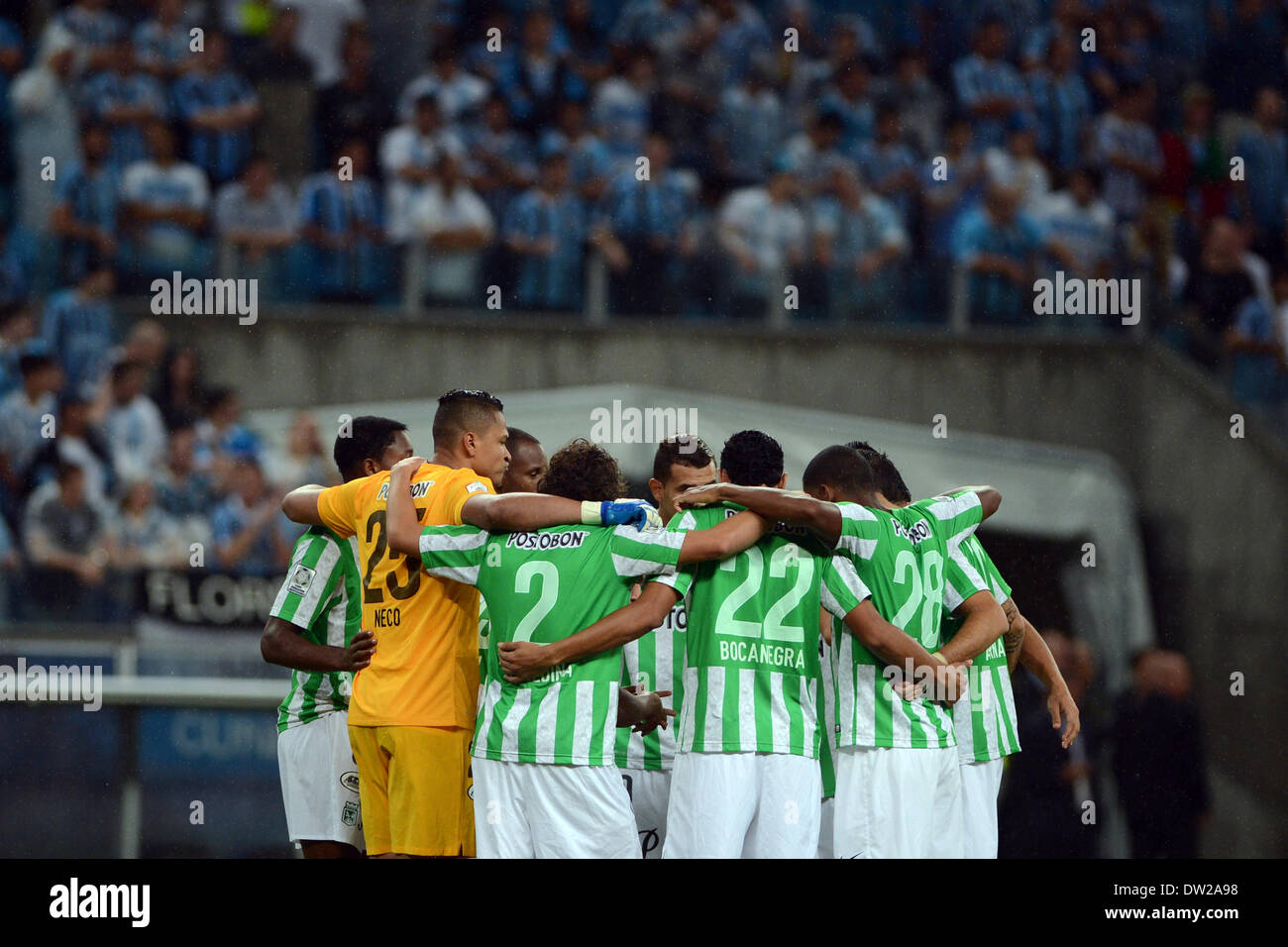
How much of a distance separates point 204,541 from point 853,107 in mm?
5169

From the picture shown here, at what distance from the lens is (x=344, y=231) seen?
990 cm

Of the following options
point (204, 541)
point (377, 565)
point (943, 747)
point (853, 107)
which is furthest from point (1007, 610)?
point (853, 107)

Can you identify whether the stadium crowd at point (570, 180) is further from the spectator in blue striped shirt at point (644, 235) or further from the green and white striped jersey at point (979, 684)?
the green and white striped jersey at point (979, 684)

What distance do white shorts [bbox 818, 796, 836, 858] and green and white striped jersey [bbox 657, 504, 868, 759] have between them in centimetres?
59

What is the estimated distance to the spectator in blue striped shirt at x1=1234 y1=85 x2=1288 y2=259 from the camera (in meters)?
10.8

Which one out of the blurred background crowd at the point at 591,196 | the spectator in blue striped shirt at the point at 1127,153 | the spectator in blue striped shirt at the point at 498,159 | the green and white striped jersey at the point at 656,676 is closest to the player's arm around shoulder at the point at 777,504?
the green and white striped jersey at the point at 656,676

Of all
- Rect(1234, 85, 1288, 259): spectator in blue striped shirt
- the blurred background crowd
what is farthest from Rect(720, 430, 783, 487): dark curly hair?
Rect(1234, 85, 1288, 259): spectator in blue striped shirt

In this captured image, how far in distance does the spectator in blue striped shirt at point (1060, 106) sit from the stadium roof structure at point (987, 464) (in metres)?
2.32

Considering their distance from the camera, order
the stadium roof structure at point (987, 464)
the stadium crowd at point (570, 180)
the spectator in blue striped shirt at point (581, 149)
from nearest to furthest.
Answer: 1. the stadium roof structure at point (987, 464)
2. the stadium crowd at point (570, 180)
3. the spectator in blue striped shirt at point (581, 149)

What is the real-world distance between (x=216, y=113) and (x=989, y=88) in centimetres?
512

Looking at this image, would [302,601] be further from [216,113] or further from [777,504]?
[216,113]

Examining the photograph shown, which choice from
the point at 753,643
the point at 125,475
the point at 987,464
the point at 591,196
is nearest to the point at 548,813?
the point at 753,643

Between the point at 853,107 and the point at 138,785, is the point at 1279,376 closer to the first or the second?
the point at 853,107

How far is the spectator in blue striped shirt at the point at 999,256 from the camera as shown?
9.79 metres
